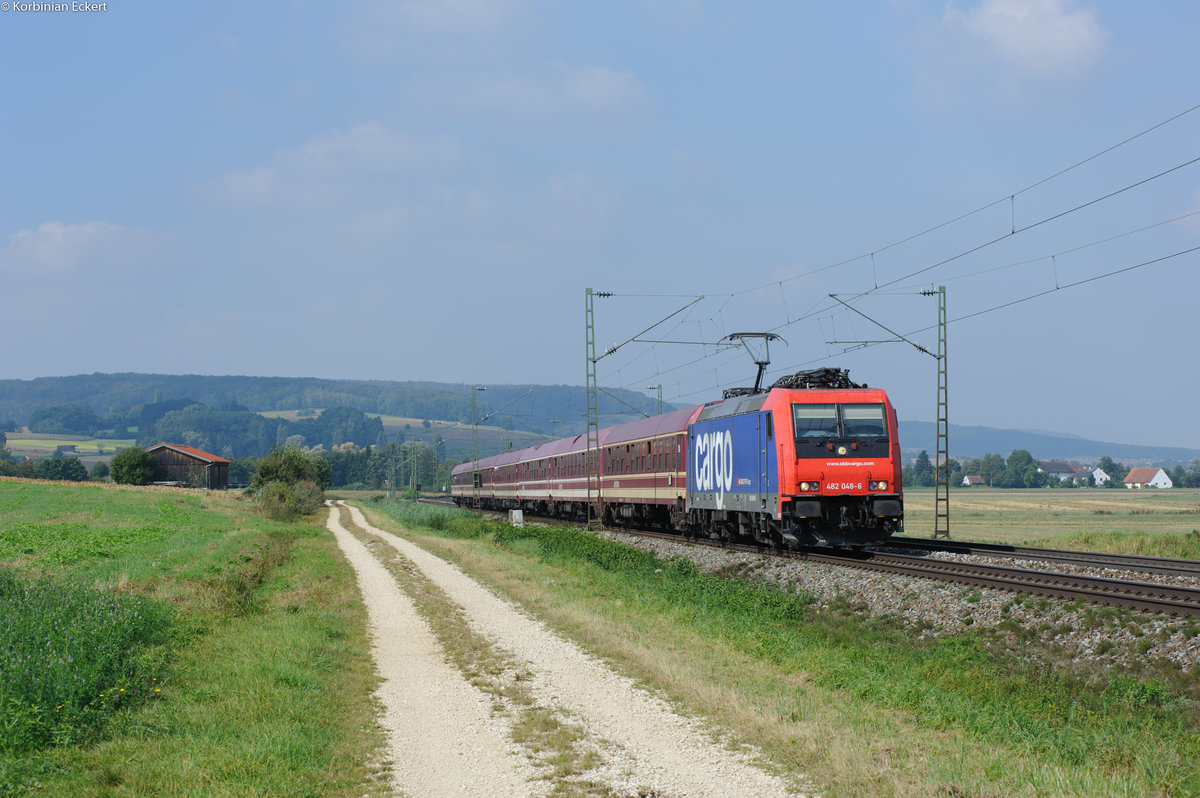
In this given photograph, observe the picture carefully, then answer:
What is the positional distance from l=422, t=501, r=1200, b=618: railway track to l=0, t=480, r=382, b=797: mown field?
1092 centimetres

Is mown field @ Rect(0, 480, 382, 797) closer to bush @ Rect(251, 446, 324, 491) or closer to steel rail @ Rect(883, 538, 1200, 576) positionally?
steel rail @ Rect(883, 538, 1200, 576)

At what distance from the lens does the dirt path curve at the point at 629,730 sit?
24.7 ft

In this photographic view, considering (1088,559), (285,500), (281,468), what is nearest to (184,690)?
(1088,559)

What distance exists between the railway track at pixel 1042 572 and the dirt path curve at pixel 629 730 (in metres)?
8.00

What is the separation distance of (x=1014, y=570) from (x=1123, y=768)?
37.1ft

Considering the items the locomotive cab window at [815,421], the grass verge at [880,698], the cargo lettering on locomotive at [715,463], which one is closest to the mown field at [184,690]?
the grass verge at [880,698]

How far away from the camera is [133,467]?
4245 inches

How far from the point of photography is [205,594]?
18.1 metres

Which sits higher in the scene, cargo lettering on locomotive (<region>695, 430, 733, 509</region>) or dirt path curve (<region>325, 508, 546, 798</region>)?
cargo lettering on locomotive (<region>695, 430, 733, 509</region>)

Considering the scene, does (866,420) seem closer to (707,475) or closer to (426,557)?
(707,475)

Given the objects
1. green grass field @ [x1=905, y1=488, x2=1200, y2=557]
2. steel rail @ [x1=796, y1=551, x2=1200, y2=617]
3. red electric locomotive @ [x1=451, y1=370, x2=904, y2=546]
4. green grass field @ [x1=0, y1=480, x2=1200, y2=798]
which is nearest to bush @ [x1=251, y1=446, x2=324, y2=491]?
green grass field @ [x1=905, y1=488, x2=1200, y2=557]

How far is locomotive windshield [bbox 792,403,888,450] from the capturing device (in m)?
23.0

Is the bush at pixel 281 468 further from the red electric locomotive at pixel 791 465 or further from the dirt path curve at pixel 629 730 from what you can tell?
the dirt path curve at pixel 629 730

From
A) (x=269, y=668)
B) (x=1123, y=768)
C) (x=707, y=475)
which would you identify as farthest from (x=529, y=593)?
(x=1123, y=768)
